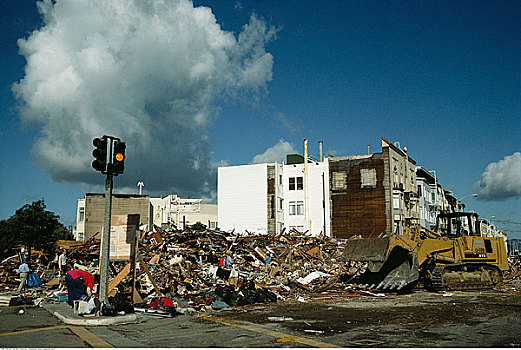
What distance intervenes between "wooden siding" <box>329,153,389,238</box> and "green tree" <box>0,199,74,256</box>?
106ft

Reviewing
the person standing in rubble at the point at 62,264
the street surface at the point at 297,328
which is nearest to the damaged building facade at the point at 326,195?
the person standing in rubble at the point at 62,264

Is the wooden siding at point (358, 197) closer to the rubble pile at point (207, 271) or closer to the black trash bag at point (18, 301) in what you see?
the rubble pile at point (207, 271)

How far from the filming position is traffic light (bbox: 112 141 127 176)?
1159 cm

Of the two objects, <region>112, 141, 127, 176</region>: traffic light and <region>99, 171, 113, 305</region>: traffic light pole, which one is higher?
<region>112, 141, 127, 176</region>: traffic light

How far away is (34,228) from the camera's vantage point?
27.5 m

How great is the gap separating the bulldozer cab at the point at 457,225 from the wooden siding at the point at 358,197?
29231 millimetres

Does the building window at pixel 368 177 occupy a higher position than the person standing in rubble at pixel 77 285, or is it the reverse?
the building window at pixel 368 177

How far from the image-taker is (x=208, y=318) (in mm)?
11984

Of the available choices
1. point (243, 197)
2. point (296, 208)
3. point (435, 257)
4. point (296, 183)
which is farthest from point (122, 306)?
point (296, 183)

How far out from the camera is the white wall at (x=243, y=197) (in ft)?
179

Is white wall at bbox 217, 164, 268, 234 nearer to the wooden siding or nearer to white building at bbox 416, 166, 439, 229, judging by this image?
the wooden siding

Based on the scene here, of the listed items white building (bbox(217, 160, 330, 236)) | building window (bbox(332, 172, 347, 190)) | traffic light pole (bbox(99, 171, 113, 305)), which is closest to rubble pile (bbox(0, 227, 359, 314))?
traffic light pole (bbox(99, 171, 113, 305))

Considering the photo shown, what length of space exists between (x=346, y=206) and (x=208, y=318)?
4215 cm

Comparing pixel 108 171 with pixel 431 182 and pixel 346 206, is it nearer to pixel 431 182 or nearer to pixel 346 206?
pixel 346 206
